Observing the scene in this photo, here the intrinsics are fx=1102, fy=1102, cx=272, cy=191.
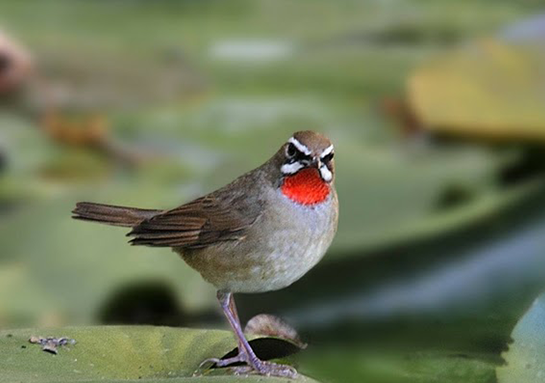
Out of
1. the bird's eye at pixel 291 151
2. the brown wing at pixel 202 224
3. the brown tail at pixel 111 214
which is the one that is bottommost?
the brown wing at pixel 202 224

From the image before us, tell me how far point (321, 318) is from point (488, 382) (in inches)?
34.7

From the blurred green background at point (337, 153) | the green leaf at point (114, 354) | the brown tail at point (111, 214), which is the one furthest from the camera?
the blurred green background at point (337, 153)

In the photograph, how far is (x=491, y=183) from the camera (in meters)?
3.31

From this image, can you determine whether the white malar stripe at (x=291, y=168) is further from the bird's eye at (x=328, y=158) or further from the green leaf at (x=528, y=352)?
the green leaf at (x=528, y=352)

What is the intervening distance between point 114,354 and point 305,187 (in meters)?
0.53

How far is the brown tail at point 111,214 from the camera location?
2.32m

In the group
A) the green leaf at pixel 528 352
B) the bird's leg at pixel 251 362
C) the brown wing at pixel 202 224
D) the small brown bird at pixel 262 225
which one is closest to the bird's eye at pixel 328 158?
the small brown bird at pixel 262 225

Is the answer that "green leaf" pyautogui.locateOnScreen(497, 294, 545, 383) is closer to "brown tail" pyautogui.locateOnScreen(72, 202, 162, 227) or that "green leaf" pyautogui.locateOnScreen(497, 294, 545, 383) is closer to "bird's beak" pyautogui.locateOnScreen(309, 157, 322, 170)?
"bird's beak" pyautogui.locateOnScreen(309, 157, 322, 170)

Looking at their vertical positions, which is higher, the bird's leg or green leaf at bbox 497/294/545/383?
the bird's leg

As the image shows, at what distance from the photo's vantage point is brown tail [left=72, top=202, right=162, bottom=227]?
2316 mm

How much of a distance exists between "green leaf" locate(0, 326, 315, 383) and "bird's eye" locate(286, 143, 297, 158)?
383 mm

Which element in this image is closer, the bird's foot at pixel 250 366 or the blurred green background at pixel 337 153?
the bird's foot at pixel 250 366

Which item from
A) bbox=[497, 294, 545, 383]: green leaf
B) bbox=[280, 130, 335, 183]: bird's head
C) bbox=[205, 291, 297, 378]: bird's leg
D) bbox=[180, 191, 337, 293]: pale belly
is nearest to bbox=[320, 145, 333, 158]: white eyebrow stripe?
bbox=[280, 130, 335, 183]: bird's head

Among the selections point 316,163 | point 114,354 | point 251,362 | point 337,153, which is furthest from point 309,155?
point 337,153
